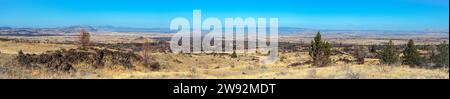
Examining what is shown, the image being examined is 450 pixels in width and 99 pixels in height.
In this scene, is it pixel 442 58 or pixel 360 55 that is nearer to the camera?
pixel 442 58

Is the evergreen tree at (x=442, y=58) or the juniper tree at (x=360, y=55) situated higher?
the evergreen tree at (x=442, y=58)

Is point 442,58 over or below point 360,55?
over

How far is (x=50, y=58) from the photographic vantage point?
23.7 m

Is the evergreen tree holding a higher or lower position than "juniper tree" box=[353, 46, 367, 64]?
higher

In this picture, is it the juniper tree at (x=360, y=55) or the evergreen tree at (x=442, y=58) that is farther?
the juniper tree at (x=360, y=55)

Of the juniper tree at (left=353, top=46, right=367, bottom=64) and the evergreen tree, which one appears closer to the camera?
the evergreen tree
